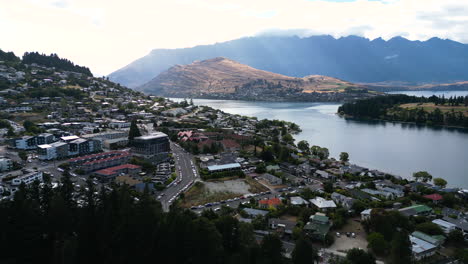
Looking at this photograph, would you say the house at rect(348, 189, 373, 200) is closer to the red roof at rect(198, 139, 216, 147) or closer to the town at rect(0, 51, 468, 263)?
the town at rect(0, 51, 468, 263)

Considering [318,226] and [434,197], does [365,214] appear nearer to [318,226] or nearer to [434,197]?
[318,226]

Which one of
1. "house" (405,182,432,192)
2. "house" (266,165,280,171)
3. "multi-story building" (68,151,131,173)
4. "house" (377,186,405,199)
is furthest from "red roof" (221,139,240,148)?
"house" (405,182,432,192)

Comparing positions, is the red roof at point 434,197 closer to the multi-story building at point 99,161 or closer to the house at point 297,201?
the house at point 297,201

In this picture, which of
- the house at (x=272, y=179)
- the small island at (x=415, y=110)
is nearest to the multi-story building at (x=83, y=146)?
the house at (x=272, y=179)

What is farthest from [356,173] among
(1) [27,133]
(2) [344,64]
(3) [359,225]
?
(2) [344,64]

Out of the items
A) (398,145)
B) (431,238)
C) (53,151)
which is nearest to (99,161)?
(53,151)

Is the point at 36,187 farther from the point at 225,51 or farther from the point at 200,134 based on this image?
the point at 225,51
